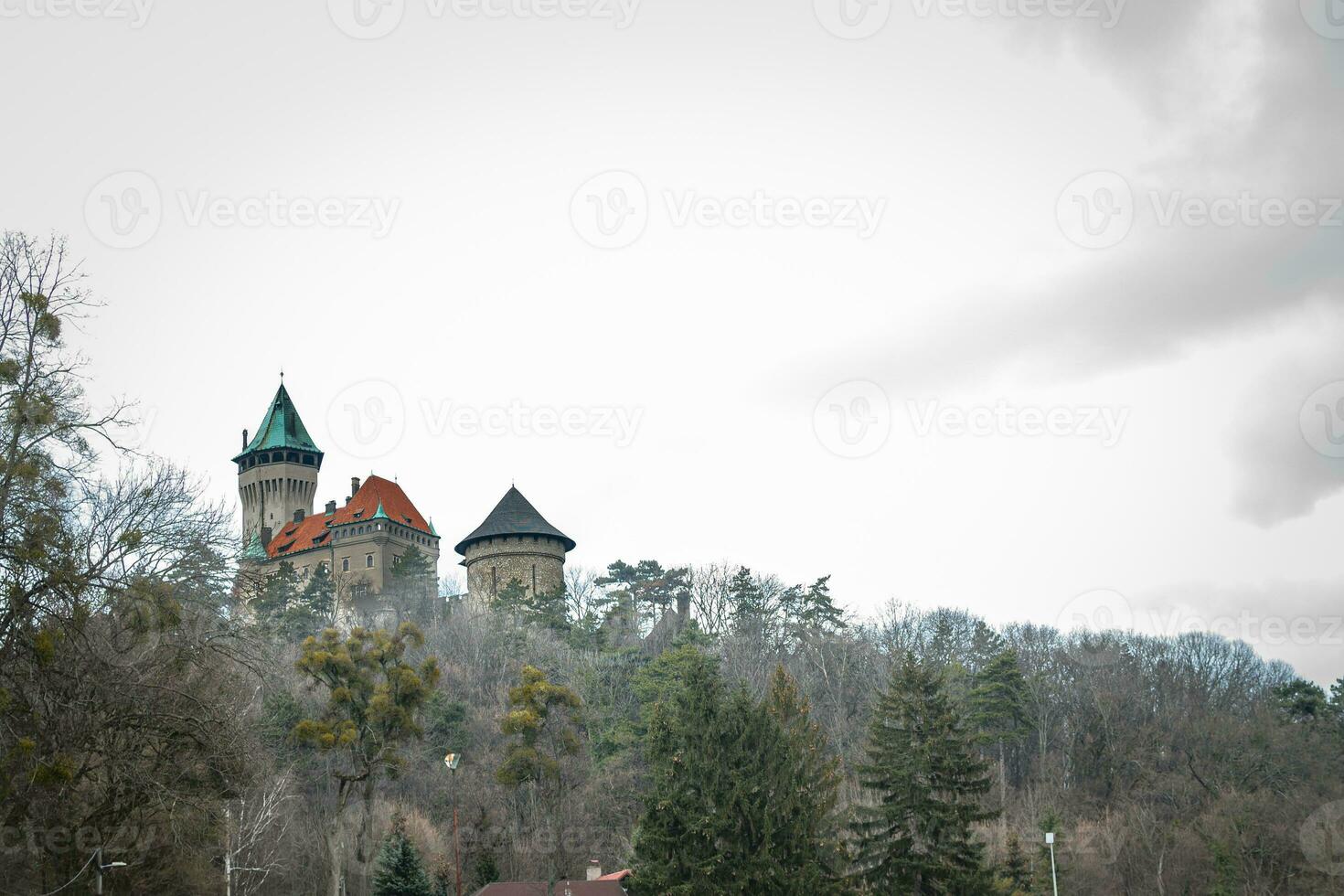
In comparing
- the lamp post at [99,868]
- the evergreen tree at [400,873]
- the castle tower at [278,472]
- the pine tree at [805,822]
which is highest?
the castle tower at [278,472]

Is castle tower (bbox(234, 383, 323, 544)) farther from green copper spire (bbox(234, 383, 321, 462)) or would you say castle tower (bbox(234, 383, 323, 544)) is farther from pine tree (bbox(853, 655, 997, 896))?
pine tree (bbox(853, 655, 997, 896))

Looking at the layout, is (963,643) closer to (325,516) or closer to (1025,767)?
(1025,767)

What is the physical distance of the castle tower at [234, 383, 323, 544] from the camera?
113125mm

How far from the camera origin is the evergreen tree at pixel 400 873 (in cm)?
4047

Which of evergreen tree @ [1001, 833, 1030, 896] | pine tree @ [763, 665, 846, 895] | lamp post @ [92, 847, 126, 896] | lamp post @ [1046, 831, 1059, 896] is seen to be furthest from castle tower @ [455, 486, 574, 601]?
lamp post @ [92, 847, 126, 896]

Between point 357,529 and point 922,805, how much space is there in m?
73.7

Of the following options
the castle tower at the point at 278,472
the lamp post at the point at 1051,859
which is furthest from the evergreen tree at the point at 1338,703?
the castle tower at the point at 278,472

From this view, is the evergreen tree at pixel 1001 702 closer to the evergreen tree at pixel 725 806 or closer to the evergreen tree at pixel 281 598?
the evergreen tree at pixel 725 806

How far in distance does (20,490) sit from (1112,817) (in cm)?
5007

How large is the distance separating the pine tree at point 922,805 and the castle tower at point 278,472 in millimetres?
83210

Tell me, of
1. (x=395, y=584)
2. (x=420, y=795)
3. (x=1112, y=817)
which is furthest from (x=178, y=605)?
(x=395, y=584)

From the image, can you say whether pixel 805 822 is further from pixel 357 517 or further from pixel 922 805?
pixel 357 517

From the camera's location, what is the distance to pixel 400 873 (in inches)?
1601

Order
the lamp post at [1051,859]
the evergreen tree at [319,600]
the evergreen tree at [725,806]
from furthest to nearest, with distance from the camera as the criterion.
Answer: the evergreen tree at [319,600] < the lamp post at [1051,859] < the evergreen tree at [725,806]
